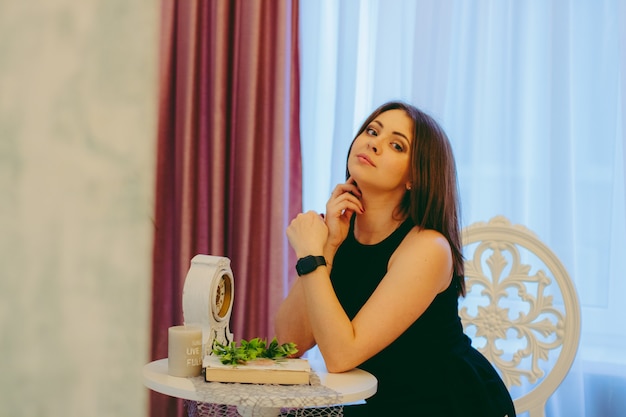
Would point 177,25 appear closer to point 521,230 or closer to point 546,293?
point 521,230

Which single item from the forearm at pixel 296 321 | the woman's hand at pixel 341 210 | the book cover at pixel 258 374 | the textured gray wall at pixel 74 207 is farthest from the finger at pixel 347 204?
the textured gray wall at pixel 74 207

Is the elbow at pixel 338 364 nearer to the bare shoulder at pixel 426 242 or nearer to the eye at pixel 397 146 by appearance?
the bare shoulder at pixel 426 242

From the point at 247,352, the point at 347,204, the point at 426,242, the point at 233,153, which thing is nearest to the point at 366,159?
the point at 347,204

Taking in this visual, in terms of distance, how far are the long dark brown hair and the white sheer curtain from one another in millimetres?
634

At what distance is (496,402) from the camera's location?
5.25 ft

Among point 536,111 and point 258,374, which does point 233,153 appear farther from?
point 258,374

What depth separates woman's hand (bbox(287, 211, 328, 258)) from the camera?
160 cm

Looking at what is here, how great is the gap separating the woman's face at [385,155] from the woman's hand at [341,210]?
0.06 metres

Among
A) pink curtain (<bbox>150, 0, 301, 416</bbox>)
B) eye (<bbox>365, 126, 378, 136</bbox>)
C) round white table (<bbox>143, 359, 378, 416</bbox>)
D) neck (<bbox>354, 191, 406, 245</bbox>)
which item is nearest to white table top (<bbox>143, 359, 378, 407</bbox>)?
round white table (<bbox>143, 359, 378, 416</bbox>)

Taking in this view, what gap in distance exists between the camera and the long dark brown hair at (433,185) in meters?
1.66

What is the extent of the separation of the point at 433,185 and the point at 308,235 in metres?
0.32

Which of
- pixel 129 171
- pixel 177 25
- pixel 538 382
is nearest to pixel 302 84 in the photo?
pixel 177 25

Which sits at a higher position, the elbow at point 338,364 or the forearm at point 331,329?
the forearm at point 331,329

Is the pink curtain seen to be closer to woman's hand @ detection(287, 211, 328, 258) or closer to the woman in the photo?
the woman
